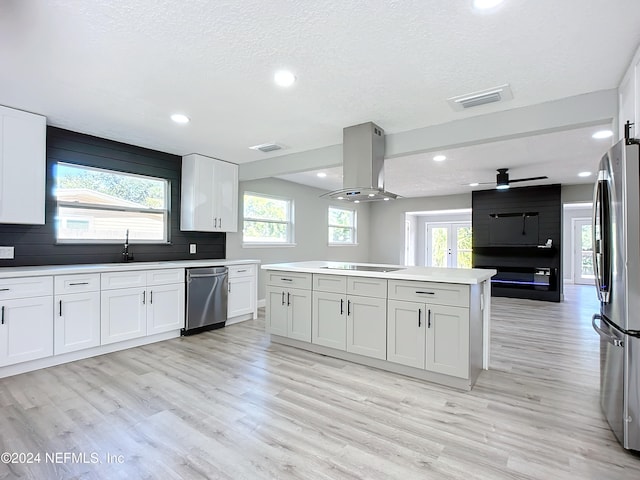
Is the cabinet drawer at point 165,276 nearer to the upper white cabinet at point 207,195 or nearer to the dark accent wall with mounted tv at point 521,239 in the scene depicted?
the upper white cabinet at point 207,195

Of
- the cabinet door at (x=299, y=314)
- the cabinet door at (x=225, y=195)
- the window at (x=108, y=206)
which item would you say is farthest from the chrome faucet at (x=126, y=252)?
the cabinet door at (x=299, y=314)

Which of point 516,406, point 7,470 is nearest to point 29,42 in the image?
point 7,470

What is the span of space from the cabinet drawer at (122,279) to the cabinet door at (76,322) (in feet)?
0.44

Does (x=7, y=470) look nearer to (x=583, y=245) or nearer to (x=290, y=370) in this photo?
(x=290, y=370)

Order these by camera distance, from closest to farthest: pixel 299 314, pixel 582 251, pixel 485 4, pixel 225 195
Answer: pixel 485 4, pixel 299 314, pixel 225 195, pixel 582 251

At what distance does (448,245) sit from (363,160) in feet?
26.7

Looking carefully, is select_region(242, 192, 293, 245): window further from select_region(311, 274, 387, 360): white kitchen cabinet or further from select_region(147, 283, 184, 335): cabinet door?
select_region(311, 274, 387, 360): white kitchen cabinet

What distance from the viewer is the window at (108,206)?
368cm

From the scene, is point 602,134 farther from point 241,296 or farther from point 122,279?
point 122,279

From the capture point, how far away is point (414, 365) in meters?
2.92

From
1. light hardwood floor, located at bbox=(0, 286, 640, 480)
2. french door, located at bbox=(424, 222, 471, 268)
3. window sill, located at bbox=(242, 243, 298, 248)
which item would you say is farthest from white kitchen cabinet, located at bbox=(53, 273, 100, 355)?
french door, located at bbox=(424, 222, 471, 268)

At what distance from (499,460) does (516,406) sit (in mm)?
774

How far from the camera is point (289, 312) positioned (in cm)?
378

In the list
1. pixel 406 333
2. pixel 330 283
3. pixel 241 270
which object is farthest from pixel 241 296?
pixel 406 333
